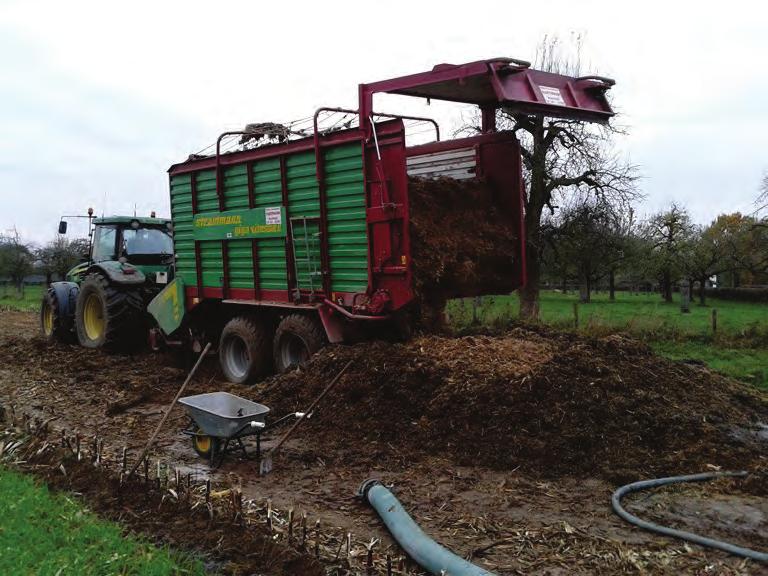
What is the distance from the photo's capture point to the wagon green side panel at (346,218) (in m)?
7.79

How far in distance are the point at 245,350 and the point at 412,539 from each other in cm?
592

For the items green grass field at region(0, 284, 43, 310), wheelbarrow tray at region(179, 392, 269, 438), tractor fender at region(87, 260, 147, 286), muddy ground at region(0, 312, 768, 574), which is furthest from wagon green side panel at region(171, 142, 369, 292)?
green grass field at region(0, 284, 43, 310)

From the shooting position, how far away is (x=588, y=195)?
20.6 metres

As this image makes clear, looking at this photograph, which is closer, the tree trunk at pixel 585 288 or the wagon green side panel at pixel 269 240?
the wagon green side panel at pixel 269 240

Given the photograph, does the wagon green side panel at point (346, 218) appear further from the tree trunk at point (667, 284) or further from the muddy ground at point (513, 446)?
the tree trunk at point (667, 284)

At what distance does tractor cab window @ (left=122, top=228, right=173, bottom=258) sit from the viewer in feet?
42.3

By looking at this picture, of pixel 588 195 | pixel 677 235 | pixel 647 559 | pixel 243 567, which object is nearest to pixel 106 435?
pixel 243 567

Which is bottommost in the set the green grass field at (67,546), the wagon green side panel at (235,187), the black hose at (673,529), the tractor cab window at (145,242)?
the black hose at (673,529)

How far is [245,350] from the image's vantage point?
32.2 feet

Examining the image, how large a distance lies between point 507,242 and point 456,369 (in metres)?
2.14

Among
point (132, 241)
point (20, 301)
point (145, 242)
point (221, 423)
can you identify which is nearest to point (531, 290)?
point (145, 242)

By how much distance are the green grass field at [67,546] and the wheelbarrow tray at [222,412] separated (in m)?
1.23

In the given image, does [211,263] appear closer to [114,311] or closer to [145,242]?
[114,311]

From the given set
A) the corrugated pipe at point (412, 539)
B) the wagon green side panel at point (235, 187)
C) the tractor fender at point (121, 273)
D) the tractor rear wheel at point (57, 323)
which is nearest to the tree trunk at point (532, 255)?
the tractor fender at point (121, 273)
